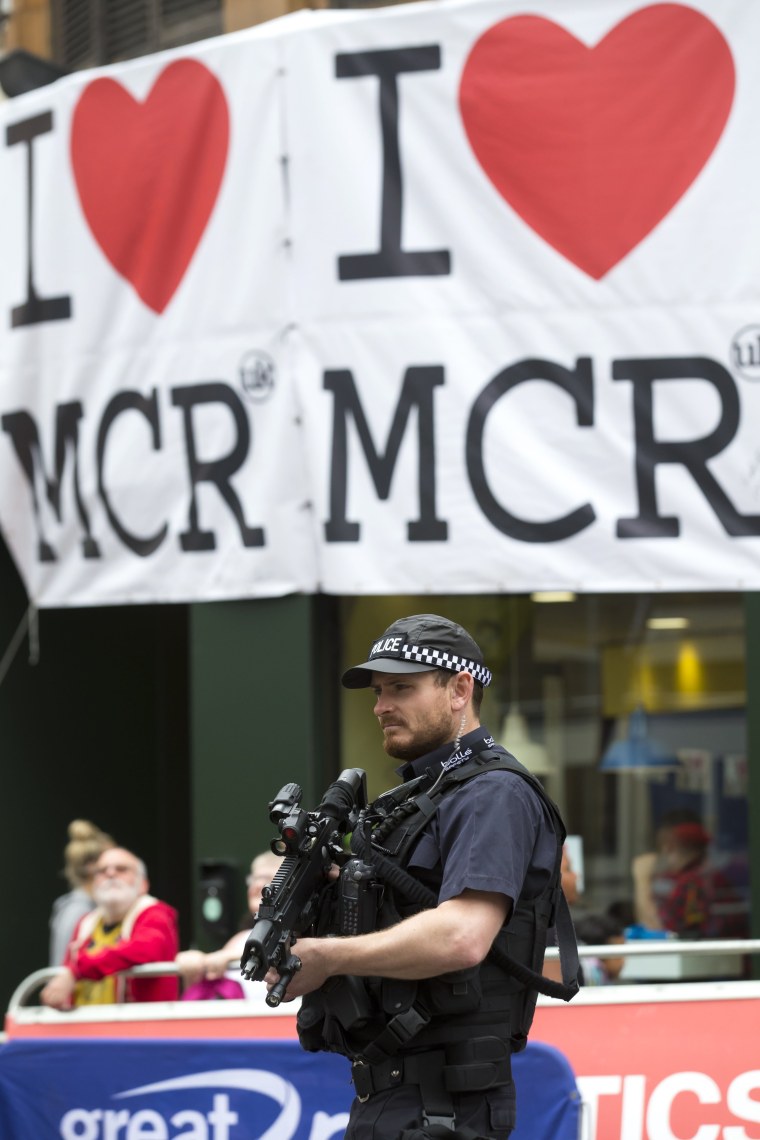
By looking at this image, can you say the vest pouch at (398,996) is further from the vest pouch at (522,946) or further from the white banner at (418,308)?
the white banner at (418,308)

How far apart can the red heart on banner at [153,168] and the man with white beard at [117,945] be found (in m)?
3.56

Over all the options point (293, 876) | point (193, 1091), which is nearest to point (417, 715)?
point (293, 876)

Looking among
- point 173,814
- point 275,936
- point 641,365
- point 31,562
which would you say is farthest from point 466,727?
point 173,814

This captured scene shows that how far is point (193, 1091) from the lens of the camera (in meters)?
6.04

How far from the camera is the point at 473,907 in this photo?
145 inches

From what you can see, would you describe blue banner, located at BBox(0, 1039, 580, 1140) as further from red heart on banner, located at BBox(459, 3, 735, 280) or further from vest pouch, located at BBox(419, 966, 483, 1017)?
red heart on banner, located at BBox(459, 3, 735, 280)

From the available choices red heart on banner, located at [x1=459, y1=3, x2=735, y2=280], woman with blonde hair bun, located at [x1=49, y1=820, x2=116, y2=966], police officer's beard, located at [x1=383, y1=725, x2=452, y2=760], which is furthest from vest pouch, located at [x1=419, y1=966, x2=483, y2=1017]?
woman with blonde hair bun, located at [x1=49, y1=820, x2=116, y2=966]

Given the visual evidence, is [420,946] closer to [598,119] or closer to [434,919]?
[434,919]

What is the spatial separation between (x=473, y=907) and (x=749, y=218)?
18.5 ft

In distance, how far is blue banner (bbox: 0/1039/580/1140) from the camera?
5.60 metres

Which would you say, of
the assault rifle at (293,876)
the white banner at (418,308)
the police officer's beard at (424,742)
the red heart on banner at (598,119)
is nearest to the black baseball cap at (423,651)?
the police officer's beard at (424,742)

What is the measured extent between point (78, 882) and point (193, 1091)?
13.8 ft

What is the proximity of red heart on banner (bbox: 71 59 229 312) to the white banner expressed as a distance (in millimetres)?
18

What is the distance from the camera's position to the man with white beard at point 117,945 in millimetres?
6809
